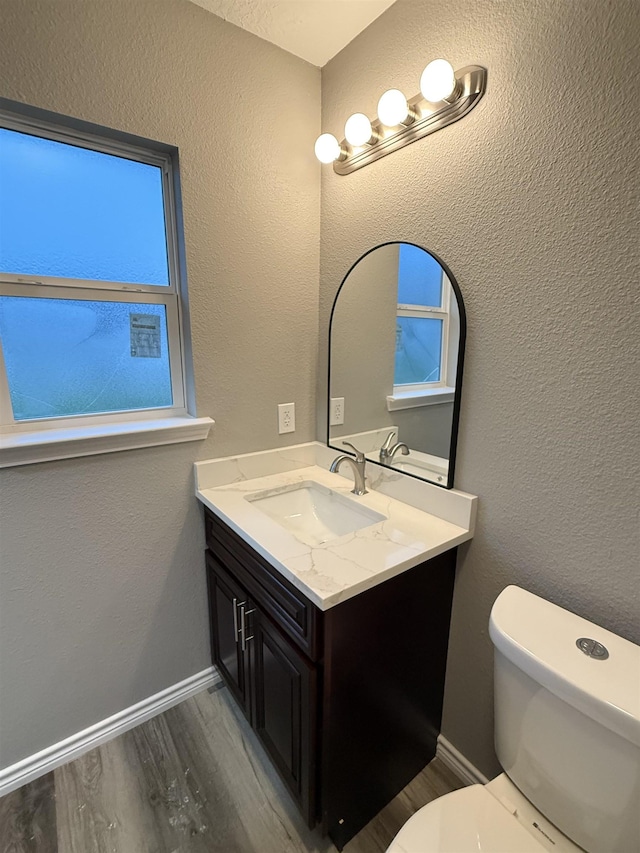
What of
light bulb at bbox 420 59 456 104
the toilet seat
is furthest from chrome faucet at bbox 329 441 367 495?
light bulb at bbox 420 59 456 104

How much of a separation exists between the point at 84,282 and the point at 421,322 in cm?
110

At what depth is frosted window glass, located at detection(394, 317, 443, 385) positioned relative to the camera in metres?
1.28

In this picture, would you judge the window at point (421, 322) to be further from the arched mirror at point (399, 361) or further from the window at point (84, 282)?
the window at point (84, 282)

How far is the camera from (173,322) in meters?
1.47

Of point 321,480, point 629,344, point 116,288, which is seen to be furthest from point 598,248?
point 116,288

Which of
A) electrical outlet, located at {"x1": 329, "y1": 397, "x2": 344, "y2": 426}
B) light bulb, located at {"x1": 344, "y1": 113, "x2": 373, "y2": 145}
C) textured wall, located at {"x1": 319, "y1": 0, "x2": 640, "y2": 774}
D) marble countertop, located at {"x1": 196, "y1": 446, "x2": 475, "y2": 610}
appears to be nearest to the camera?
textured wall, located at {"x1": 319, "y1": 0, "x2": 640, "y2": 774}

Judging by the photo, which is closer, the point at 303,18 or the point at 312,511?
the point at 303,18

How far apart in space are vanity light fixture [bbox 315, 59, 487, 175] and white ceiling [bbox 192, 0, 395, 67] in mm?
290

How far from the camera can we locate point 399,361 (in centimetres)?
143

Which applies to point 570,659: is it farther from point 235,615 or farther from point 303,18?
point 303,18

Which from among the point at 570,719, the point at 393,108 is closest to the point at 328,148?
the point at 393,108

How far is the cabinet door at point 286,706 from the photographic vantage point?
106cm

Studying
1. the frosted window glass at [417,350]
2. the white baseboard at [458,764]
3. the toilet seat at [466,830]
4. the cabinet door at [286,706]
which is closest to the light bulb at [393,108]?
the frosted window glass at [417,350]

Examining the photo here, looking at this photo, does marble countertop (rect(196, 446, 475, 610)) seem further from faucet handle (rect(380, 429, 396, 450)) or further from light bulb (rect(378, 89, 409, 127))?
light bulb (rect(378, 89, 409, 127))
